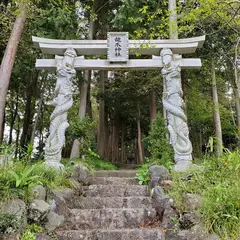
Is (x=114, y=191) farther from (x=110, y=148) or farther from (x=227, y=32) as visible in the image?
(x=110, y=148)

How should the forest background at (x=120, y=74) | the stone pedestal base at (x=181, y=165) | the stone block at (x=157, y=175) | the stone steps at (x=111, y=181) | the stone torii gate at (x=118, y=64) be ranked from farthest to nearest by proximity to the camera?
the forest background at (x=120, y=74) → the stone torii gate at (x=118, y=64) → the stone steps at (x=111, y=181) → the stone pedestal base at (x=181, y=165) → the stone block at (x=157, y=175)

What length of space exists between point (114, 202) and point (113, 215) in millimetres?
471

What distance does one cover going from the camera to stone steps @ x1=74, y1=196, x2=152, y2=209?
432 centimetres

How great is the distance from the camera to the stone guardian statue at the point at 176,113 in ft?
17.7

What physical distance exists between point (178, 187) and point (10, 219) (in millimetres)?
2356

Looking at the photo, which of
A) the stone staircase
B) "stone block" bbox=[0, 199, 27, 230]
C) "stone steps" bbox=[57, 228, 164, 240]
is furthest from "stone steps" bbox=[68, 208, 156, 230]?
"stone block" bbox=[0, 199, 27, 230]

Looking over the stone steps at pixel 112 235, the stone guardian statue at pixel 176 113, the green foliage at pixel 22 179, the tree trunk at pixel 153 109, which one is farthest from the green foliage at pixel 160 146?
the tree trunk at pixel 153 109

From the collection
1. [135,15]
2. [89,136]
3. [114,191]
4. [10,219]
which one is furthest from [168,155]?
[135,15]

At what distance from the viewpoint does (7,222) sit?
279 cm

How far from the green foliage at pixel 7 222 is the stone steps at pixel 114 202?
1541 mm

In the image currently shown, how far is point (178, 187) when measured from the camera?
152 inches

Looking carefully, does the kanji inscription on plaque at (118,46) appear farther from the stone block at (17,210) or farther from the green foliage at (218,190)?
the stone block at (17,210)

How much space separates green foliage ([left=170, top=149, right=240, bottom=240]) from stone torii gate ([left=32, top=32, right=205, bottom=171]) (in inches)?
59.9

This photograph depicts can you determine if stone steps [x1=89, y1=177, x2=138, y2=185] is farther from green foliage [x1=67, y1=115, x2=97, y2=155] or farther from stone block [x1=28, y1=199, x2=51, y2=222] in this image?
stone block [x1=28, y1=199, x2=51, y2=222]
